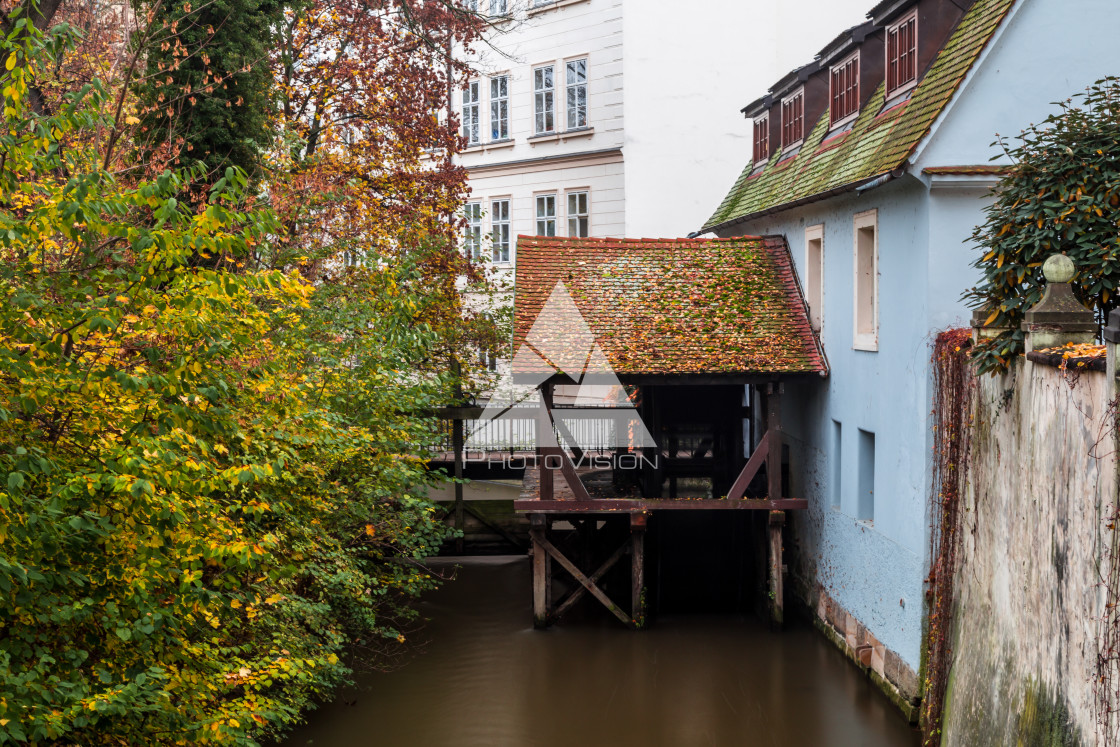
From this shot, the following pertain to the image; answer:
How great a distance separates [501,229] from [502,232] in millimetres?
77

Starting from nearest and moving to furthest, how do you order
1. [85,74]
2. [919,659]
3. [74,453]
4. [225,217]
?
[225,217] < [74,453] < [919,659] < [85,74]

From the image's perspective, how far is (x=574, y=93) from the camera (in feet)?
79.6

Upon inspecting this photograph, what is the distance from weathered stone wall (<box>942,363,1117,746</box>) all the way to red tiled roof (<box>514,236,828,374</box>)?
503cm

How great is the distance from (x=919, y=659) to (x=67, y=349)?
8.49 m

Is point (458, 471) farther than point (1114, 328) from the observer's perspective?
Yes

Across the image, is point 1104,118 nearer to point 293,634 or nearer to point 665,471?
point 293,634

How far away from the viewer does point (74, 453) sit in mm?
6098

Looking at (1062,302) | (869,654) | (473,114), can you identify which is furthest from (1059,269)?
(473,114)

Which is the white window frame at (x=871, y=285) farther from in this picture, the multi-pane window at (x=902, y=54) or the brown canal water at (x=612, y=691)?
the brown canal water at (x=612, y=691)

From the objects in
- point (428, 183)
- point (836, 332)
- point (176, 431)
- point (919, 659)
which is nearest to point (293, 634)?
point (176, 431)

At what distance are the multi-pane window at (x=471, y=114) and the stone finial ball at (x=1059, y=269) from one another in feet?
67.7

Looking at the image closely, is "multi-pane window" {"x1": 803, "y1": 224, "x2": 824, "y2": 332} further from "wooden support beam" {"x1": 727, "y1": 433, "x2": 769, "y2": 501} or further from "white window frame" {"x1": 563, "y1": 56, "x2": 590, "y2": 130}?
"white window frame" {"x1": 563, "y1": 56, "x2": 590, "y2": 130}

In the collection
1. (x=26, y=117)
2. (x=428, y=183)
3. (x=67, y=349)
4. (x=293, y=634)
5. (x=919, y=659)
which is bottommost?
(x=919, y=659)

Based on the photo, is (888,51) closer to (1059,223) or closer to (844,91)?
(844,91)
